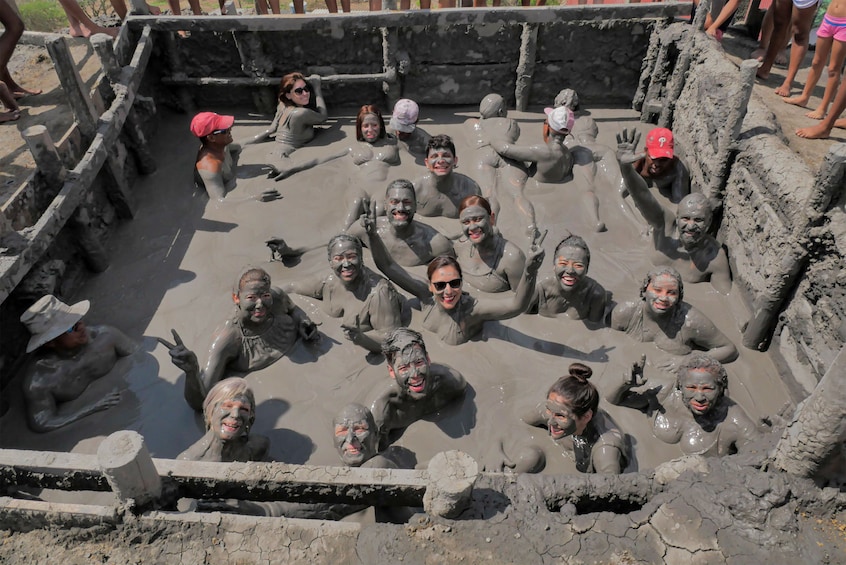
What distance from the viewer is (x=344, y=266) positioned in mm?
5672

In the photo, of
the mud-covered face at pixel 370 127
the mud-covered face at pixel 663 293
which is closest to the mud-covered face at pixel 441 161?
the mud-covered face at pixel 370 127

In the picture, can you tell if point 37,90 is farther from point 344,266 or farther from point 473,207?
point 473,207

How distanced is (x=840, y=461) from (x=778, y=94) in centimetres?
668

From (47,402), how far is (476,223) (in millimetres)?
4135

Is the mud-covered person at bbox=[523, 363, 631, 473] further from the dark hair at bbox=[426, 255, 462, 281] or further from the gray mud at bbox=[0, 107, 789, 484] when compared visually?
the dark hair at bbox=[426, 255, 462, 281]

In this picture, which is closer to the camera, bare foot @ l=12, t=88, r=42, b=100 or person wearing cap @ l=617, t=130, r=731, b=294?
person wearing cap @ l=617, t=130, r=731, b=294

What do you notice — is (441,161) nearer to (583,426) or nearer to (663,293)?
(663,293)

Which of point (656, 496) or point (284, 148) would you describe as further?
point (284, 148)

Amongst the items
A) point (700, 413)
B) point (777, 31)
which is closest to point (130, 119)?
point (700, 413)

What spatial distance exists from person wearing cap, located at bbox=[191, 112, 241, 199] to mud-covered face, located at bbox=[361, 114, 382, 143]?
1.67m

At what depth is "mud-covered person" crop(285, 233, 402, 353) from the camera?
566cm

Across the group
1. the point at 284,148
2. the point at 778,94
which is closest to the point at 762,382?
the point at 778,94

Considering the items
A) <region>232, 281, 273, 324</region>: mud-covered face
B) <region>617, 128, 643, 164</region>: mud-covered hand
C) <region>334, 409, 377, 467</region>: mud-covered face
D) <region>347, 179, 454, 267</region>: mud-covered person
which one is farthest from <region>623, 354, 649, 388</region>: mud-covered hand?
<region>232, 281, 273, 324</region>: mud-covered face

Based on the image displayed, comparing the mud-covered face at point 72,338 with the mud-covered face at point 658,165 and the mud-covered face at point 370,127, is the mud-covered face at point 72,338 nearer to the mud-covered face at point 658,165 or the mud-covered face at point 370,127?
the mud-covered face at point 370,127
